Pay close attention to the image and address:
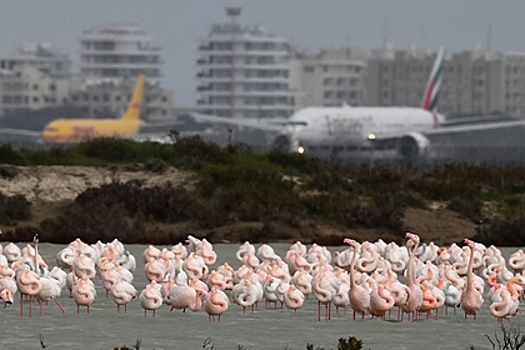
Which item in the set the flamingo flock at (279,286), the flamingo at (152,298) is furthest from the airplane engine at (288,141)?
the flamingo at (152,298)

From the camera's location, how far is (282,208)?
3262 centimetres

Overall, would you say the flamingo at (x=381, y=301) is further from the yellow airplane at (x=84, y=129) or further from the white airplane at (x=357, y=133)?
the yellow airplane at (x=84, y=129)

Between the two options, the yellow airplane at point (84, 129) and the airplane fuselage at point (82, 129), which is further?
the airplane fuselage at point (82, 129)

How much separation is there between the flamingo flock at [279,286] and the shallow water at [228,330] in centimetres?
15

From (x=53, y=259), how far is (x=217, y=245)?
14.5 feet

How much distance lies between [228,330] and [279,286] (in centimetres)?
141

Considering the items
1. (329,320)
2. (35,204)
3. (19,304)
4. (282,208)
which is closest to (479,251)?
(329,320)

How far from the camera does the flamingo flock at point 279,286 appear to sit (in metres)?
17.4

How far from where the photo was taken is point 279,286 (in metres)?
18.3

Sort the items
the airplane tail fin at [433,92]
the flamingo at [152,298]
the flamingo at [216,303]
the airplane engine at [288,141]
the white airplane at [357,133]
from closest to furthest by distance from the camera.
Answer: the flamingo at [216,303]
the flamingo at [152,298]
the airplane engine at [288,141]
the white airplane at [357,133]
the airplane tail fin at [433,92]

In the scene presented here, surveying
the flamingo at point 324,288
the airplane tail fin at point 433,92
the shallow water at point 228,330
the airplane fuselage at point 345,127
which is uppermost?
the airplane tail fin at point 433,92

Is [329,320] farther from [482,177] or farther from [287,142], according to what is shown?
[287,142]

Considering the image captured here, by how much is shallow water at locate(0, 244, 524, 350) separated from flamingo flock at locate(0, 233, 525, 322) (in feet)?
0.48

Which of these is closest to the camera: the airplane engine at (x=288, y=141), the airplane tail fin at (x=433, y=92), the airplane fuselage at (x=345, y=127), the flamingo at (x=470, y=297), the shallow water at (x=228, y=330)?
the shallow water at (x=228, y=330)
